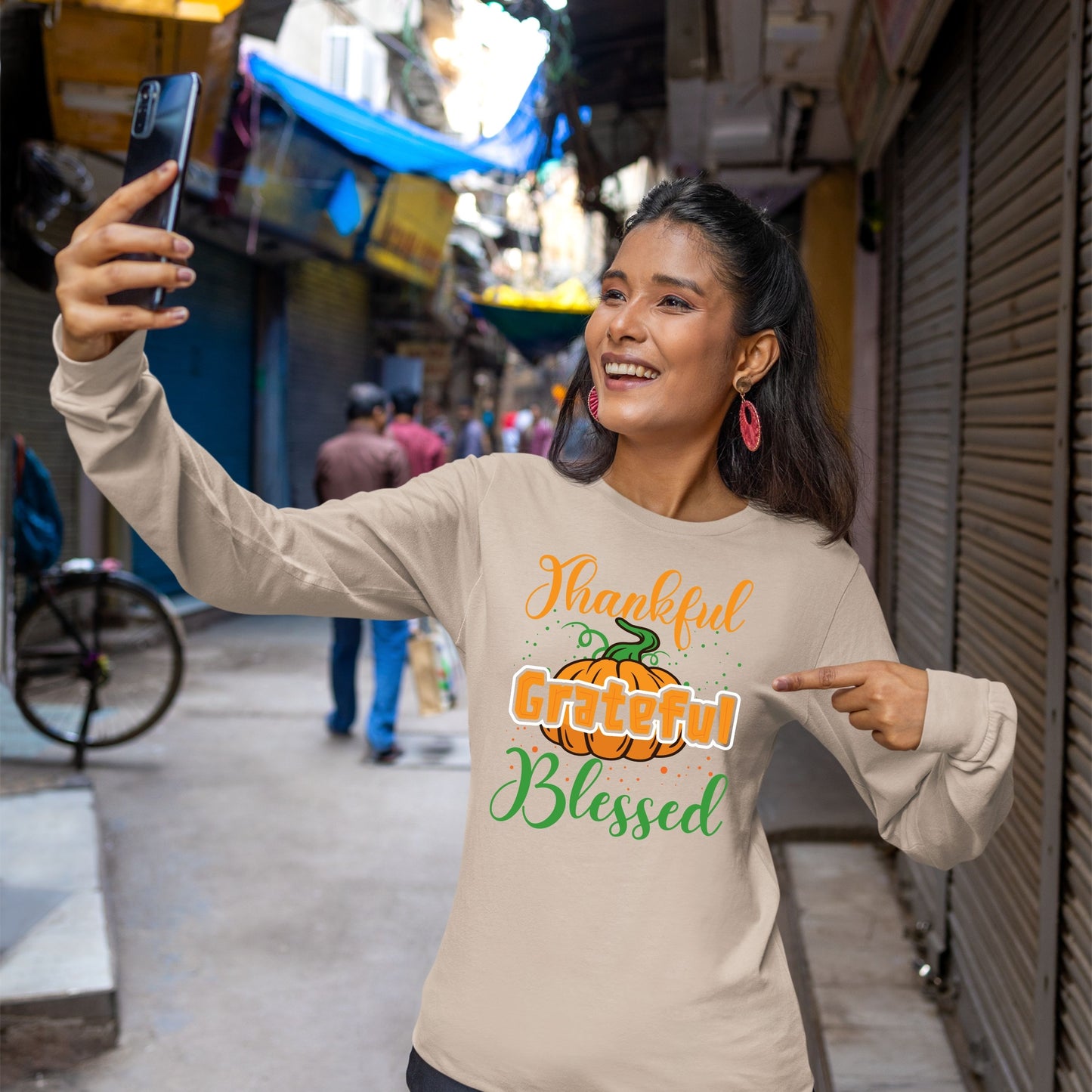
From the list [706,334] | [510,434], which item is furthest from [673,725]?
[510,434]

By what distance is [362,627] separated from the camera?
690 centimetres

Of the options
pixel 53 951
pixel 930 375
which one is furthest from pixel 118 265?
pixel 930 375

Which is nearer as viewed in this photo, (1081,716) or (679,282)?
(679,282)

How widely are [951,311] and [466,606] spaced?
2961 mm

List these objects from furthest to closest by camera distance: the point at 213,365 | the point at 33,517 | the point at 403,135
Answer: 1. the point at 213,365
2. the point at 403,135
3. the point at 33,517

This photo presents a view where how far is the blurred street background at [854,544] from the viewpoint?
9.28ft

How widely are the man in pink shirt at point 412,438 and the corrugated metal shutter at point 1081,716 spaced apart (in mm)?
6469

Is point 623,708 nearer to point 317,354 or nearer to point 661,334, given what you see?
point 661,334

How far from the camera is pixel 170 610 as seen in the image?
6.36 metres

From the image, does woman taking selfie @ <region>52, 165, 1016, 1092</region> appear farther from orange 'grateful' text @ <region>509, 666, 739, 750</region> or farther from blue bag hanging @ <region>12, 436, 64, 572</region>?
blue bag hanging @ <region>12, 436, 64, 572</region>

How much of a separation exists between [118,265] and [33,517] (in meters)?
5.00

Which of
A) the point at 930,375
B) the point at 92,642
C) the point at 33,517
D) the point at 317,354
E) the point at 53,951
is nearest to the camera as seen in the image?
the point at 53,951

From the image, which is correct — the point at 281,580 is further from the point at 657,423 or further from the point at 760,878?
the point at 760,878

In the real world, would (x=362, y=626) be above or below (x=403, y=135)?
below
